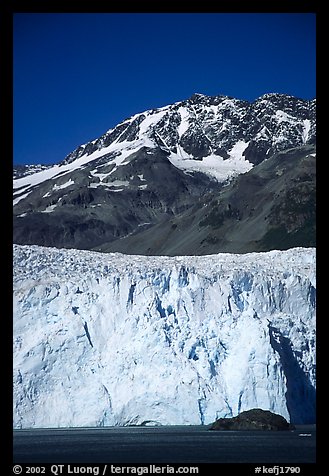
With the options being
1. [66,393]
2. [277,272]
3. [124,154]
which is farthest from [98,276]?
[124,154]

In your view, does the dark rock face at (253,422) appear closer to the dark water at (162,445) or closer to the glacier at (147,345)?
the glacier at (147,345)

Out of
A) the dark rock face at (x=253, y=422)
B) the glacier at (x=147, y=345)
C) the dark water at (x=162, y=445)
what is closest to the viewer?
the dark water at (x=162, y=445)

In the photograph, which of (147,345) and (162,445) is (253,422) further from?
(162,445)

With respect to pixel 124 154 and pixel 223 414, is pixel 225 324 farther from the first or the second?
pixel 124 154

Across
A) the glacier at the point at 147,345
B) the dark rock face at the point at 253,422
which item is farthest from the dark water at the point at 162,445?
the glacier at the point at 147,345
